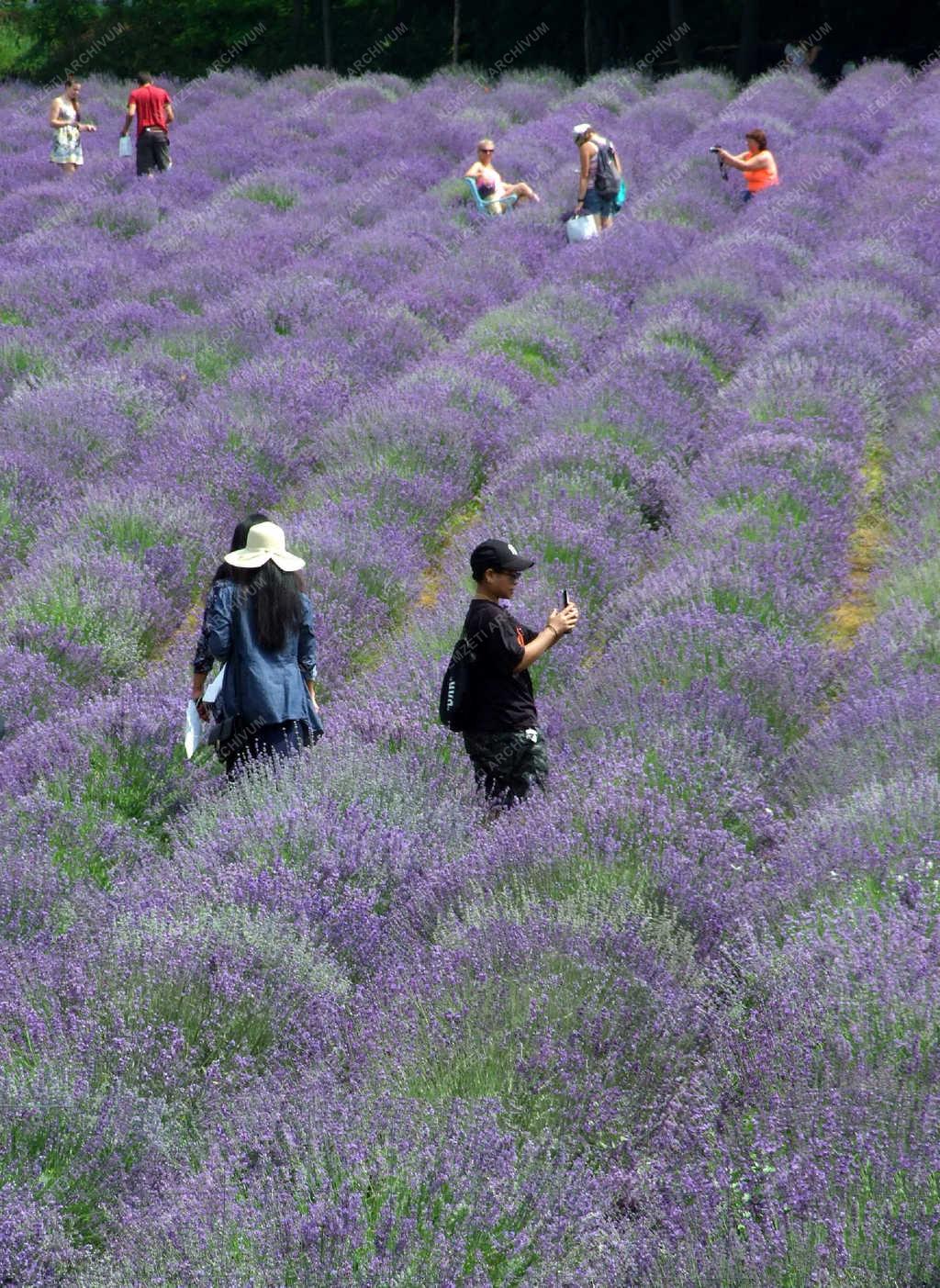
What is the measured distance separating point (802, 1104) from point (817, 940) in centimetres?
44

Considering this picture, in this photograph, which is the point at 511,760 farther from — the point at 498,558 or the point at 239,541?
the point at 239,541

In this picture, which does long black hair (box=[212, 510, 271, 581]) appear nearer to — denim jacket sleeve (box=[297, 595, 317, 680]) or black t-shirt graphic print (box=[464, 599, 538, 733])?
denim jacket sleeve (box=[297, 595, 317, 680])

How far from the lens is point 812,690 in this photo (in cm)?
479

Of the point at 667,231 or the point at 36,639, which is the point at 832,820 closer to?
the point at 36,639

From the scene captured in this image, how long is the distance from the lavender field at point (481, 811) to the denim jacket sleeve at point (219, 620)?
468 mm

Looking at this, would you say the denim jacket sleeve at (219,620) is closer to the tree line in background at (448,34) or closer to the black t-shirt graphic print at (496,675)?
the black t-shirt graphic print at (496,675)

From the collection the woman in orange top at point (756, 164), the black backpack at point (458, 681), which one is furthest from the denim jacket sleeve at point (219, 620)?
the woman in orange top at point (756, 164)

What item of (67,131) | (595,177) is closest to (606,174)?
(595,177)

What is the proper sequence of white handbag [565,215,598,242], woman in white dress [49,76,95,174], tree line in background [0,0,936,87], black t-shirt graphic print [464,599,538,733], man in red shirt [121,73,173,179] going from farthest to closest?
tree line in background [0,0,936,87] < woman in white dress [49,76,95,174] < man in red shirt [121,73,173,179] < white handbag [565,215,598,242] < black t-shirt graphic print [464,599,538,733]

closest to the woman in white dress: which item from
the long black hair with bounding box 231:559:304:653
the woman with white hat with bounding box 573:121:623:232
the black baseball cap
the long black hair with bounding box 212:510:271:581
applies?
the woman with white hat with bounding box 573:121:623:232

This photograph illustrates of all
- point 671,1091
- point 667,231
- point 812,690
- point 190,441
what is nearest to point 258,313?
point 190,441

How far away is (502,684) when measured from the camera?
4395 millimetres

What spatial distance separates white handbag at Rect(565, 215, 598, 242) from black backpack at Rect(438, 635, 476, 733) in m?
8.36

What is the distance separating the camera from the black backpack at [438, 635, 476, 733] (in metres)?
4.36
